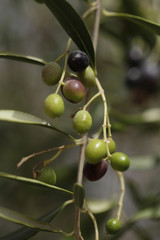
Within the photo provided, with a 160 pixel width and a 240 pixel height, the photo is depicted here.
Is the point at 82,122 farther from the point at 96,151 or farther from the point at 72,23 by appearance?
the point at 72,23

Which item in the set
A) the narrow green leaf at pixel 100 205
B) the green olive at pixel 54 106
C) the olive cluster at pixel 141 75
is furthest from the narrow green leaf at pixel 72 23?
the olive cluster at pixel 141 75

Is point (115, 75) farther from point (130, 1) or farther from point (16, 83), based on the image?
point (16, 83)

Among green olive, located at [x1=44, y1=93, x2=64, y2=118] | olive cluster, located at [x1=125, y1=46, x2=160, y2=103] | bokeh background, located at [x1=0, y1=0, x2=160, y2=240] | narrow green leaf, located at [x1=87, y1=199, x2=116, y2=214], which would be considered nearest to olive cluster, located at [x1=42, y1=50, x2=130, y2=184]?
green olive, located at [x1=44, y1=93, x2=64, y2=118]

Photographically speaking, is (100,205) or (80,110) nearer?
(80,110)

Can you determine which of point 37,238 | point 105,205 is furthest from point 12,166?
point 105,205

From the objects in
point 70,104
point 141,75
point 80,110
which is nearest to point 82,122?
point 80,110

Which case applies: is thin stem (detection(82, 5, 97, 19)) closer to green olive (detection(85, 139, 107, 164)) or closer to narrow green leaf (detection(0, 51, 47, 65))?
narrow green leaf (detection(0, 51, 47, 65))
